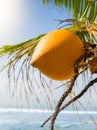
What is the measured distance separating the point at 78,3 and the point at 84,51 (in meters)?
1.82

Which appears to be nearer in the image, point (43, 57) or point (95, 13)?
point (43, 57)

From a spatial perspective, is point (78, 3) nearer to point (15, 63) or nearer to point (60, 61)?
point (15, 63)

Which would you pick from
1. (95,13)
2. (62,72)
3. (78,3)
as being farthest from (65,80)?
(78,3)

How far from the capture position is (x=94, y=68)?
67 centimetres

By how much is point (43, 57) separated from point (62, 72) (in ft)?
0.17

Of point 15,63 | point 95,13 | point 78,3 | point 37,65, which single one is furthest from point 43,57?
point 78,3

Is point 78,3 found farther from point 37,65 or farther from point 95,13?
point 37,65

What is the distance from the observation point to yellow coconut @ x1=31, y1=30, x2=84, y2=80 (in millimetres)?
629

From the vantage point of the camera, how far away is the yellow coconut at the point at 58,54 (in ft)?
2.06

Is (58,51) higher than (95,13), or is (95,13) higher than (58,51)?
(58,51)

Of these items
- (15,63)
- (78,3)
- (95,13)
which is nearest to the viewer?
(15,63)

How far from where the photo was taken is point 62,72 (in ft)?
2.13

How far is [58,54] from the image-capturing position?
24.8 inches

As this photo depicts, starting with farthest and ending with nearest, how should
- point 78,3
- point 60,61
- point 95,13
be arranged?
1. point 78,3
2. point 95,13
3. point 60,61
